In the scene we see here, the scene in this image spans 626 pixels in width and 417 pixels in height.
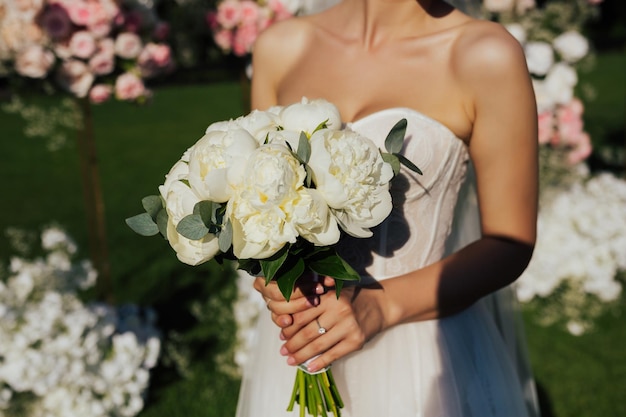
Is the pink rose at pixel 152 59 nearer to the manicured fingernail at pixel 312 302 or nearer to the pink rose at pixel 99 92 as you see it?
the pink rose at pixel 99 92

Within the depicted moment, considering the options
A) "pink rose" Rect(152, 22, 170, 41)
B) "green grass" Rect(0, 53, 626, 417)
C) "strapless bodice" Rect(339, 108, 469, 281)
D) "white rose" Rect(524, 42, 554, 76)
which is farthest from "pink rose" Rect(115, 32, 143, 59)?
"white rose" Rect(524, 42, 554, 76)

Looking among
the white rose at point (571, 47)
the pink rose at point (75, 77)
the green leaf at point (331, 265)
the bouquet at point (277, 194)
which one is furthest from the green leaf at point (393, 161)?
the white rose at point (571, 47)

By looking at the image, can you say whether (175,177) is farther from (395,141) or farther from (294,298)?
(395,141)

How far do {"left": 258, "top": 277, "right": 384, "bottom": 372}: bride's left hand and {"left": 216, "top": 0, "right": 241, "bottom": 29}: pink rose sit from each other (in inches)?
140

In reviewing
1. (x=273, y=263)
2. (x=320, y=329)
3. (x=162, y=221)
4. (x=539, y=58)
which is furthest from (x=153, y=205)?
(x=539, y=58)

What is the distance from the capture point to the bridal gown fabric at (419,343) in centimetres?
197

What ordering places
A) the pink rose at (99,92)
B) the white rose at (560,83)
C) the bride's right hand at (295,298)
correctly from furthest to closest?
1. the white rose at (560,83)
2. the pink rose at (99,92)
3. the bride's right hand at (295,298)

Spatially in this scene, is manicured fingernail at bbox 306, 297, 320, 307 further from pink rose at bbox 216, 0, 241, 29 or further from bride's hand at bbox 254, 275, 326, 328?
pink rose at bbox 216, 0, 241, 29

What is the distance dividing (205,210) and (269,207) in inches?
6.2

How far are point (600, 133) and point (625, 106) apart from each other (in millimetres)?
3634

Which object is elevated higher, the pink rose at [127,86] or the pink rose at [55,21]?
the pink rose at [55,21]

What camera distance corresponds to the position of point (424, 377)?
1.99 meters

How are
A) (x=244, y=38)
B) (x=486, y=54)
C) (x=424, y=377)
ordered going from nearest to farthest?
(x=486, y=54) < (x=424, y=377) < (x=244, y=38)

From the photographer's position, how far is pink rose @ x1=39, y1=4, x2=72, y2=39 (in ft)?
12.3
